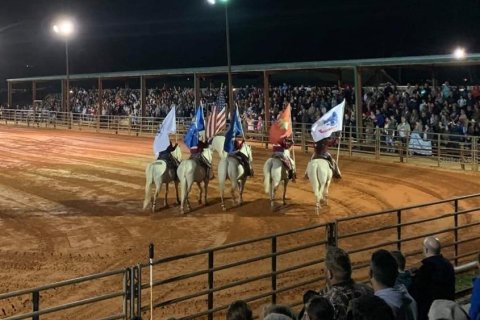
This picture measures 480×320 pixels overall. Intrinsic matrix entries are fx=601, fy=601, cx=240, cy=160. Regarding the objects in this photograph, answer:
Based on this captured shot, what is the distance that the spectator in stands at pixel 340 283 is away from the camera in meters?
4.40

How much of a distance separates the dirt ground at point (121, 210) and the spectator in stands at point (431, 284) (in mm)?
4843

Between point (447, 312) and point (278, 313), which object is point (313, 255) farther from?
point (278, 313)

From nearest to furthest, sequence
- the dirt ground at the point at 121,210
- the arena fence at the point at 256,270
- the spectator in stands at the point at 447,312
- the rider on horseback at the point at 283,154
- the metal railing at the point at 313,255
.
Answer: the spectator in stands at the point at 447,312
the arena fence at the point at 256,270
the metal railing at the point at 313,255
the dirt ground at the point at 121,210
the rider on horseback at the point at 283,154

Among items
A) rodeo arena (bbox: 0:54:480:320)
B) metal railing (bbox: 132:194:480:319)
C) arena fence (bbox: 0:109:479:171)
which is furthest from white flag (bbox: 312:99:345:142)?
arena fence (bbox: 0:109:479:171)

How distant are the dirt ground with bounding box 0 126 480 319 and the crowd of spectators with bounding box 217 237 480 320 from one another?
191 inches

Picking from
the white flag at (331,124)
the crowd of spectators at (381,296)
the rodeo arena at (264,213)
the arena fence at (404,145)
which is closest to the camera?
the crowd of spectators at (381,296)

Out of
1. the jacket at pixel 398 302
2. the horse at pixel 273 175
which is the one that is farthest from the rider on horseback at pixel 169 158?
the jacket at pixel 398 302

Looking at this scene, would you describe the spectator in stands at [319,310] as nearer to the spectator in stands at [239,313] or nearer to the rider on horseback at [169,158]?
the spectator in stands at [239,313]

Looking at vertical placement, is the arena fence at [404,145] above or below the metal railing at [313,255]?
above

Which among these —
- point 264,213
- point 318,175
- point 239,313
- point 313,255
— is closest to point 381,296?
point 239,313

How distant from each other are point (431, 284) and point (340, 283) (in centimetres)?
127

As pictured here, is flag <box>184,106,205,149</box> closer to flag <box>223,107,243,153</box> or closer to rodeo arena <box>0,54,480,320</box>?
rodeo arena <box>0,54,480,320</box>

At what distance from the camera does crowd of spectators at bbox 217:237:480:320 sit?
374 cm

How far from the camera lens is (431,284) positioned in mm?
5363
